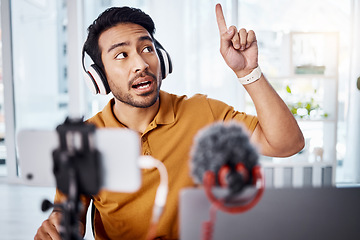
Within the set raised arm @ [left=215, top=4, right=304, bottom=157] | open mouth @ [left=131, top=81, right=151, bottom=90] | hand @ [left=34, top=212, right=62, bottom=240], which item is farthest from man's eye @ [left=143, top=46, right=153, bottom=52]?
hand @ [left=34, top=212, right=62, bottom=240]

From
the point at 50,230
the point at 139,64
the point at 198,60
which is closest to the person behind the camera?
the point at 50,230

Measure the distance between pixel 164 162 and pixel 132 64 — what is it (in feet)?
1.18

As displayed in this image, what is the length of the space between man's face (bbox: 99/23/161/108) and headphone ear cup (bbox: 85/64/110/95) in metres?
0.03

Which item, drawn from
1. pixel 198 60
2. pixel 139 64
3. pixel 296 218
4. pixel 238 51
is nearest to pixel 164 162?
pixel 139 64

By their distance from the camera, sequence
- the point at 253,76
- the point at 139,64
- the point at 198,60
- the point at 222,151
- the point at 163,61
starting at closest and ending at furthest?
the point at 222,151, the point at 253,76, the point at 139,64, the point at 163,61, the point at 198,60

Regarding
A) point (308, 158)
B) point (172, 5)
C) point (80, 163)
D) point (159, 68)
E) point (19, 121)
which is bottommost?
point (308, 158)

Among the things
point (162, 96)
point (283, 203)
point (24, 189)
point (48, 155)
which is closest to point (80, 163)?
point (48, 155)

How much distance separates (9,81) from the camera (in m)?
3.89

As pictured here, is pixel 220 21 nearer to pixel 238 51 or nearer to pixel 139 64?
pixel 238 51

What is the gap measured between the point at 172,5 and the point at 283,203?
3305 millimetres

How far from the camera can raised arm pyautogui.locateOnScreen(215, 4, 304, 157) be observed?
1002 millimetres

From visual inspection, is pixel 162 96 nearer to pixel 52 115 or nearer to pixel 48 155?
pixel 48 155

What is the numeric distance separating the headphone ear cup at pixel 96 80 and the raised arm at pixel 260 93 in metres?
0.46

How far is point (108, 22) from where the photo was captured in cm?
119
